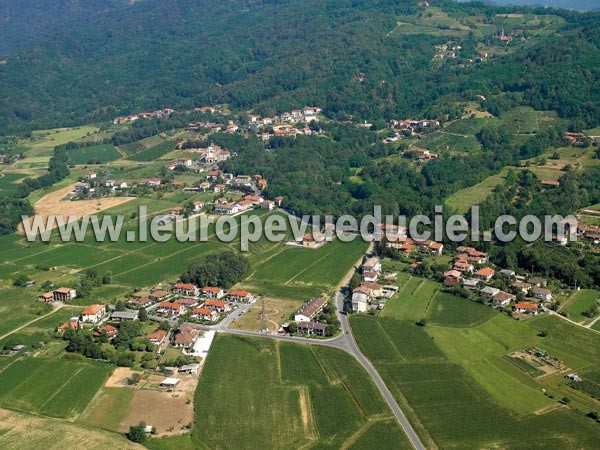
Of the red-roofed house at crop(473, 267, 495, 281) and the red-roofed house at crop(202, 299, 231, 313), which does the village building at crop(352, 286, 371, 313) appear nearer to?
the red-roofed house at crop(202, 299, 231, 313)

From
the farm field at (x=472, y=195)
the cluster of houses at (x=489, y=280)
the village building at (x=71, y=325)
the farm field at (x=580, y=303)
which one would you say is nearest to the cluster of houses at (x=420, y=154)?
the farm field at (x=472, y=195)

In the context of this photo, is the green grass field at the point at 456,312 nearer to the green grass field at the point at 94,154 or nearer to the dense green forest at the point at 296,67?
the dense green forest at the point at 296,67

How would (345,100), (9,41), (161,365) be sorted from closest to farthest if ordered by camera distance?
1. (161,365)
2. (345,100)
3. (9,41)

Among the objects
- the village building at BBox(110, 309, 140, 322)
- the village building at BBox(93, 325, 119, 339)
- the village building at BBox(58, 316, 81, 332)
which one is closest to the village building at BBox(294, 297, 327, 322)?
the village building at BBox(110, 309, 140, 322)

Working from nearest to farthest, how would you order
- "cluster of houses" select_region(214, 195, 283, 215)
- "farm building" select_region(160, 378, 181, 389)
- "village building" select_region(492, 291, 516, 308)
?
"farm building" select_region(160, 378, 181, 389) → "village building" select_region(492, 291, 516, 308) → "cluster of houses" select_region(214, 195, 283, 215)

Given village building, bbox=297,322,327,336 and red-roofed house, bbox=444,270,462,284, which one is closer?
village building, bbox=297,322,327,336

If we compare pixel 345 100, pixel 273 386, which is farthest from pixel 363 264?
pixel 345 100

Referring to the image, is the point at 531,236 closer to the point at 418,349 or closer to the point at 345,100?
the point at 418,349
